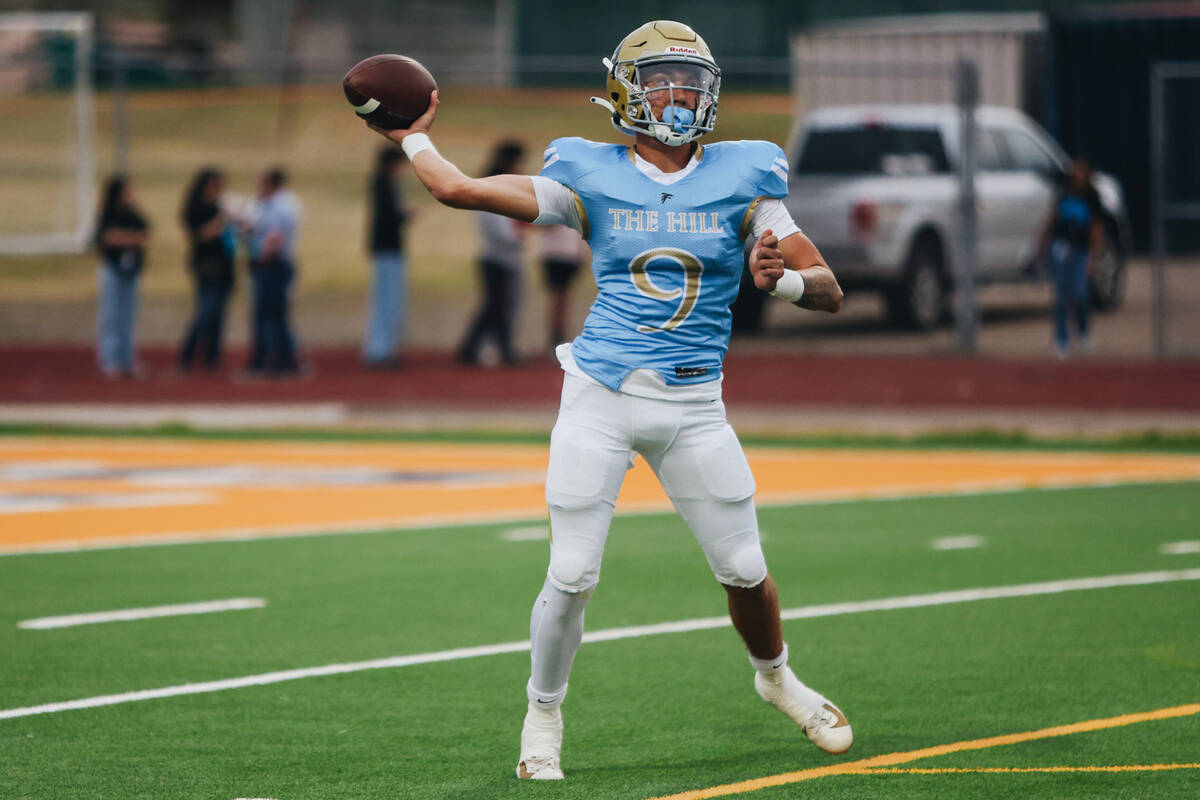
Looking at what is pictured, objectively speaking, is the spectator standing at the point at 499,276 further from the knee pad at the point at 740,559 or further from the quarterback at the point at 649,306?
Result: the knee pad at the point at 740,559

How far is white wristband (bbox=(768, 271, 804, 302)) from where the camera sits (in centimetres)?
583

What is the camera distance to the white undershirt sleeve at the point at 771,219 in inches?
237

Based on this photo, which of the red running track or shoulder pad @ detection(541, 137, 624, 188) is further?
the red running track

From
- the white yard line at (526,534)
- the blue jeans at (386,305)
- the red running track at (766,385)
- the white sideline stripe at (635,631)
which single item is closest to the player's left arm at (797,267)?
the white sideline stripe at (635,631)

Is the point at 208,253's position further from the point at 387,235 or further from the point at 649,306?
the point at 649,306

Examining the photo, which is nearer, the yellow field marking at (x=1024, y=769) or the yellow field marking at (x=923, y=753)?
the yellow field marking at (x=923, y=753)

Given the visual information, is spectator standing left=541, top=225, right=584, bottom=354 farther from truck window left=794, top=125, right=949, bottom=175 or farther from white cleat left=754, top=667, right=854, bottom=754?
white cleat left=754, top=667, right=854, bottom=754

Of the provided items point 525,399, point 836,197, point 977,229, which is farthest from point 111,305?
point 977,229

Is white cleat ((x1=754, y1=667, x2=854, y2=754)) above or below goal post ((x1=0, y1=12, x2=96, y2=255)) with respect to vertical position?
below

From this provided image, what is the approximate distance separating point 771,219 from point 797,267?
17cm

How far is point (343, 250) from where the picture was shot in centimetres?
3625

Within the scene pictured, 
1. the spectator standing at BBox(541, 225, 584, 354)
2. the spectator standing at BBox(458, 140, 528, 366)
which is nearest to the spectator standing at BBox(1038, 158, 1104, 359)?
the spectator standing at BBox(541, 225, 584, 354)

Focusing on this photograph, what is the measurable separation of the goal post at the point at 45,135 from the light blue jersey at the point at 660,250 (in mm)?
20176

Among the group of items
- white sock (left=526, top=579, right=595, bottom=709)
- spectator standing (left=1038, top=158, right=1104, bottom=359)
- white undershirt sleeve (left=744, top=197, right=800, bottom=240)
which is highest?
white undershirt sleeve (left=744, top=197, right=800, bottom=240)
